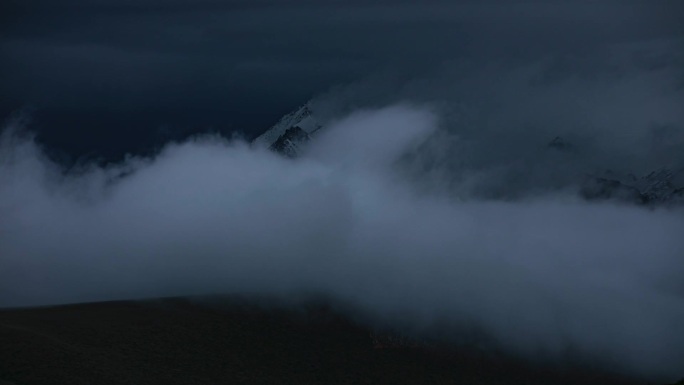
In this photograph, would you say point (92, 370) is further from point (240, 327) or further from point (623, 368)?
point (623, 368)

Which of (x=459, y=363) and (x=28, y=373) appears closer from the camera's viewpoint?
(x=28, y=373)

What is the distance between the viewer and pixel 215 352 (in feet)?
332

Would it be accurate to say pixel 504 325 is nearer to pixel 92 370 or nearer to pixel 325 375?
pixel 325 375

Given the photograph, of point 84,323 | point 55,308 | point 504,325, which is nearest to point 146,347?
point 84,323

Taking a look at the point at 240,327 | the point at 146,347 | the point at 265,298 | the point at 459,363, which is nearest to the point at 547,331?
the point at 459,363

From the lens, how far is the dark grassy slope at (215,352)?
8512 centimetres

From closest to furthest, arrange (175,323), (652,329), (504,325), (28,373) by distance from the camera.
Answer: (28,373), (175,323), (504,325), (652,329)

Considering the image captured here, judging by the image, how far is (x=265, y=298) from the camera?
13100 cm

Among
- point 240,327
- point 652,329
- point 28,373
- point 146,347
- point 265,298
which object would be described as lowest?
point 28,373

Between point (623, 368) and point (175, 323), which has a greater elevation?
point (623, 368)

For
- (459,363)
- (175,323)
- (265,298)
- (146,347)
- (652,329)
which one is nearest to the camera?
(146,347)

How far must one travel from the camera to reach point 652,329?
157 metres

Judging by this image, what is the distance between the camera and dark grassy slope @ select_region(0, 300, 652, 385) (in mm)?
85125

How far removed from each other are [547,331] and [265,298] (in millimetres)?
41892
